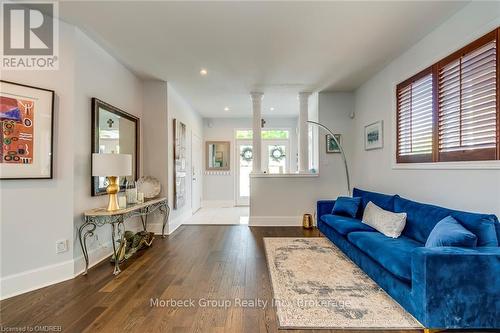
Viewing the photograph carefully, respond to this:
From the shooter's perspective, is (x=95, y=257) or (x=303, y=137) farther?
(x=303, y=137)

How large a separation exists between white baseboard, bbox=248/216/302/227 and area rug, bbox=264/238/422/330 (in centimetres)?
172

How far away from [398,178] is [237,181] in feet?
16.1

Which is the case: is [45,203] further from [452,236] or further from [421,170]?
[421,170]

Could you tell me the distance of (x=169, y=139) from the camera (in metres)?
4.59

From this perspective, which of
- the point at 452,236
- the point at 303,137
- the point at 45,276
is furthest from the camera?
the point at 303,137

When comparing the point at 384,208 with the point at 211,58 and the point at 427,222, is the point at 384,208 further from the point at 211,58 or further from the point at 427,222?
the point at 211,58

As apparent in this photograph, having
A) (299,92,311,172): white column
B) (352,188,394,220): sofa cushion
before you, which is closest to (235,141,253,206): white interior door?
(299,92,311,172): white column

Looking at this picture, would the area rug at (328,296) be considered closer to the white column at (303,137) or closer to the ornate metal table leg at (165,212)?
the ornate metal table leg at (165,212)

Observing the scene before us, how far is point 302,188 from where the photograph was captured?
203 inches

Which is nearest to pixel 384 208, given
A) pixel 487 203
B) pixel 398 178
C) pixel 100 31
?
pixel 398 178

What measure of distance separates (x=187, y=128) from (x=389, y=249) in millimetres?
4809

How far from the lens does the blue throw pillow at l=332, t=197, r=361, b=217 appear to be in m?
3.80

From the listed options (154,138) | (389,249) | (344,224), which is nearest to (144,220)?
(154,138)

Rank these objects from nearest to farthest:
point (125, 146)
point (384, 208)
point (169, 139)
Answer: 1. point (384, 208)
2. point (125, 146)
3. point (169, 139)
